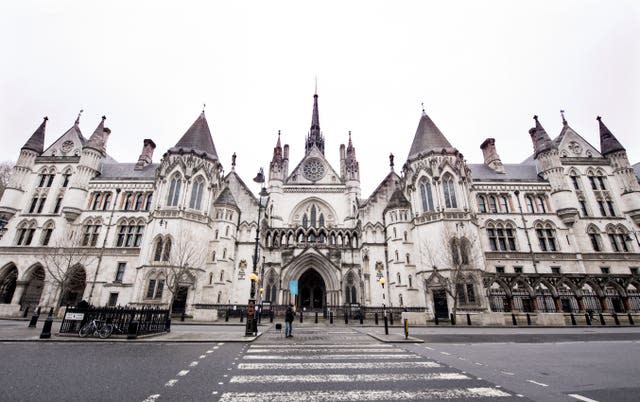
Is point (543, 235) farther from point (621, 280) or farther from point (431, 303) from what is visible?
point (431, 303)

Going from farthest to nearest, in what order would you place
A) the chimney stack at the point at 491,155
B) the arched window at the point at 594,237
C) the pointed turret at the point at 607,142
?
the chimney stack at the point at 491,155 → the pointed turret at the point at 607,142 → the arched window at the point at 594,237

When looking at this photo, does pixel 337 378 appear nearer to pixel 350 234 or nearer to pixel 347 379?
pixel 347 379

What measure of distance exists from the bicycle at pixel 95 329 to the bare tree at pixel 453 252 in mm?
23079

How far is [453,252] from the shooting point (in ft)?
85.1

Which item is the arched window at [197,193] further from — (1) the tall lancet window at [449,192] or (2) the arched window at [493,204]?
(2) the arched window at [493,204]

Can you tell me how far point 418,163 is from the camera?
100 feet

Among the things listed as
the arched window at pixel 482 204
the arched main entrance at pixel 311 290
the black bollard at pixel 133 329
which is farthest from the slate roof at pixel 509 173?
the black bollard at pixel 133 329

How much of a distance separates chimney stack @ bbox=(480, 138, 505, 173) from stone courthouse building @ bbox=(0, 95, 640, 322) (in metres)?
0.36

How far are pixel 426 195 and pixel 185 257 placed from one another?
2499 cm

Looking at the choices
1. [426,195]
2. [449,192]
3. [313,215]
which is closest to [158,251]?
[313,215]

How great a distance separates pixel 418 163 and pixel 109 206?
3495 centimetres

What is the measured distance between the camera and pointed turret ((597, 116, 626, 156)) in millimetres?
32000

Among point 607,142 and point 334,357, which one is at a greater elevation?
point 607,142

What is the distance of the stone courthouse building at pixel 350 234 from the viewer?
25688 millimetres
